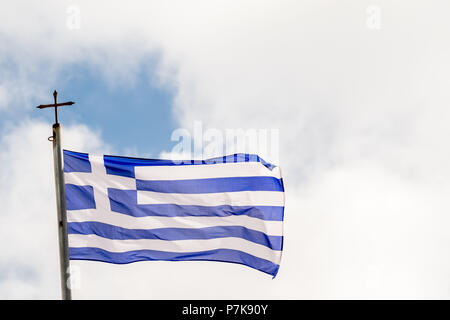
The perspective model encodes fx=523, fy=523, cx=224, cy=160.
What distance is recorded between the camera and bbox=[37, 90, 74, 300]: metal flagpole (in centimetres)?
1163

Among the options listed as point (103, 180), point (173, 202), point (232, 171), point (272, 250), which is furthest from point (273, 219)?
point (103, 180)

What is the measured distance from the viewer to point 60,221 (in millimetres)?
12258

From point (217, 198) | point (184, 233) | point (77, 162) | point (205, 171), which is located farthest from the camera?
point (205, 171)

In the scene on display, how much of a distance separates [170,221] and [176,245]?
2.32 feet

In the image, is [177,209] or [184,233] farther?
[177,209]

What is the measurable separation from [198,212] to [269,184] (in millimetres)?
2281

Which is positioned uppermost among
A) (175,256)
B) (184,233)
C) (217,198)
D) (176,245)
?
(217,198)

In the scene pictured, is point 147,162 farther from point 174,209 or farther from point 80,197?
point 80,197

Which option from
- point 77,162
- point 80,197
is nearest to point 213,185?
point 80,197

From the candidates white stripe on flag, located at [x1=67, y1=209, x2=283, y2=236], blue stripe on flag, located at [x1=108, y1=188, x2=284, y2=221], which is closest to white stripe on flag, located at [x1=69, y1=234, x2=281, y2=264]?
white stripe on flag, located at [x1=67, y1=209, x2=283, y2=236]

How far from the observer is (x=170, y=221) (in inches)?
594

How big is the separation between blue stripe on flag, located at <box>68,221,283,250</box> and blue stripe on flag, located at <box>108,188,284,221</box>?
432 mm

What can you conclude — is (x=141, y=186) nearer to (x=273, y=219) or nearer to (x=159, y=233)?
(x=159, y=233)

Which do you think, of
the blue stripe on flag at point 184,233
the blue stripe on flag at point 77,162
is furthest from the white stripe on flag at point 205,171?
the blue stripe on flag at point 184,233
